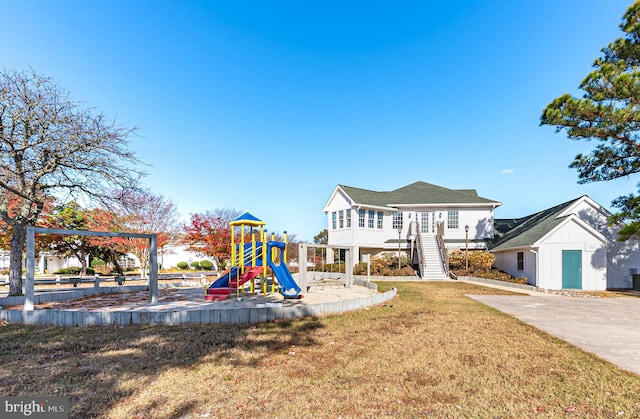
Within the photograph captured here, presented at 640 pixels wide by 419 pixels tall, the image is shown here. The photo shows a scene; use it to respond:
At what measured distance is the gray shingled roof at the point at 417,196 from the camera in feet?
85.1

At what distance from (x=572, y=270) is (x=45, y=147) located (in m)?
24.4

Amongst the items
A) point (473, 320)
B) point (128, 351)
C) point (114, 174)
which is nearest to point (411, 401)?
point (128, 351)

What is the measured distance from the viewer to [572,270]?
17.5 metres

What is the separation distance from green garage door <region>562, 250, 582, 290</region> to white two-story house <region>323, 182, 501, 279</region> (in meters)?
7.33

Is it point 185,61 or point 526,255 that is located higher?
point 185,61

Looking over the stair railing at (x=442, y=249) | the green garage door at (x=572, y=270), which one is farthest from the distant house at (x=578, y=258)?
the stair railing at (x=442, y=249)

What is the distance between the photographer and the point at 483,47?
720 inches

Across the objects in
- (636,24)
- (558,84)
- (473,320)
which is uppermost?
(636,24)

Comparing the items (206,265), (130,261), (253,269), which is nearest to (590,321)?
(253,269)

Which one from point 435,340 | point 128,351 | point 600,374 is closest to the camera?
point 600,374

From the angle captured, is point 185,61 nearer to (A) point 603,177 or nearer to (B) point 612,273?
(A) point 603,177

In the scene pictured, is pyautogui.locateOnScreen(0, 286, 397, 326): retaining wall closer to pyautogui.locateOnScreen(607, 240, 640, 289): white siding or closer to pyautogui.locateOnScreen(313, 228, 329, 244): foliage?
pyautogui.locateOnScreen(607, 240, 640, 289): white siding

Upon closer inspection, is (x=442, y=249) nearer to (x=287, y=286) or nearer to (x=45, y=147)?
(x=287, y=286)

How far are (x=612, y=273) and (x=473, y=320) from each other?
15.4 metres
